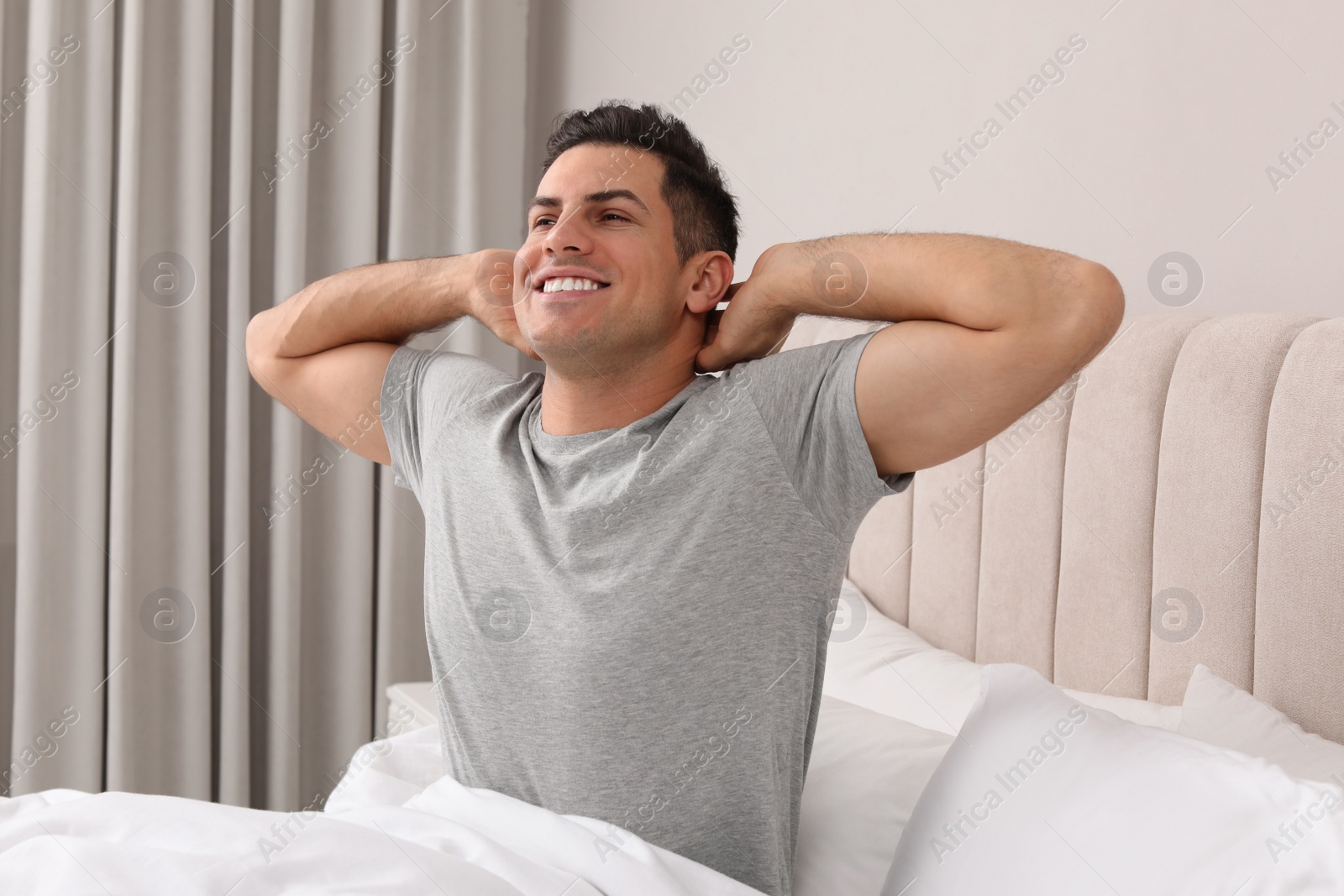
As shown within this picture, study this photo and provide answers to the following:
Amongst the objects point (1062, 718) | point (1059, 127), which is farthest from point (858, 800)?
point (1059, 127)

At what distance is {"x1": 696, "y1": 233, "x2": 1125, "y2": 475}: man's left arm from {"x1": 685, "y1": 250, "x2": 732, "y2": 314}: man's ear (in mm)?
175

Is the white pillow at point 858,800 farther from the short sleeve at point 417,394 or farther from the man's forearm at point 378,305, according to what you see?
the man's forearm at point 378,305

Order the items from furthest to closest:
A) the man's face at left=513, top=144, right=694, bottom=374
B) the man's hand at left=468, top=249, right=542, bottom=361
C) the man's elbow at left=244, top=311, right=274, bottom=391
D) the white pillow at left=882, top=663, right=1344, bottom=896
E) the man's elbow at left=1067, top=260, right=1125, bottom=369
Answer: the man's elbow at left=244, top=311, right=274, bottom=391 → the man's hand at left=468, top=249, right=542, bottom=361 → the man's face at left=513, top=144, right=694, bottom=374 → the man's elbow at left=1067, top=260, right=1125, bottom=369 → the white pillow at left=882, top=663, right=1344, bottom=896

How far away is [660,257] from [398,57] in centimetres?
161

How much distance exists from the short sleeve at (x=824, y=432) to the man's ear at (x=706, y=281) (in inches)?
7.4

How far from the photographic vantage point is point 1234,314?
128cm

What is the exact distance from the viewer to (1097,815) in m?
0.89

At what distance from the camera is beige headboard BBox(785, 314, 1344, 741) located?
3.65 ft

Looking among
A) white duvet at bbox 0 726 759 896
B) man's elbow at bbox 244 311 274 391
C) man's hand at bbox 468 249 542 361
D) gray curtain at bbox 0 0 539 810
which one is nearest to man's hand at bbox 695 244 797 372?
man's hand at bbox 468 249 542 361

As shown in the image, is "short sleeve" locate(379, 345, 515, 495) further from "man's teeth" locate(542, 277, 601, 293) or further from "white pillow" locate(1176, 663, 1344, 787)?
"white pillow" locate(1176, 663, 1344, 787)

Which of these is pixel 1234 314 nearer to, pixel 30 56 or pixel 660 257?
pixel 660 257

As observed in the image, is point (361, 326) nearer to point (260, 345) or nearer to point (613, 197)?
point (260, 345)

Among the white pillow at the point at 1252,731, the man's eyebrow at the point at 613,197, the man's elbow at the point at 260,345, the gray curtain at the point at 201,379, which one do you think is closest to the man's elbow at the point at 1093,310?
the white pillow at the point at 1252,731

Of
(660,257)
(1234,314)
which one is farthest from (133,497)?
(1234,314)
